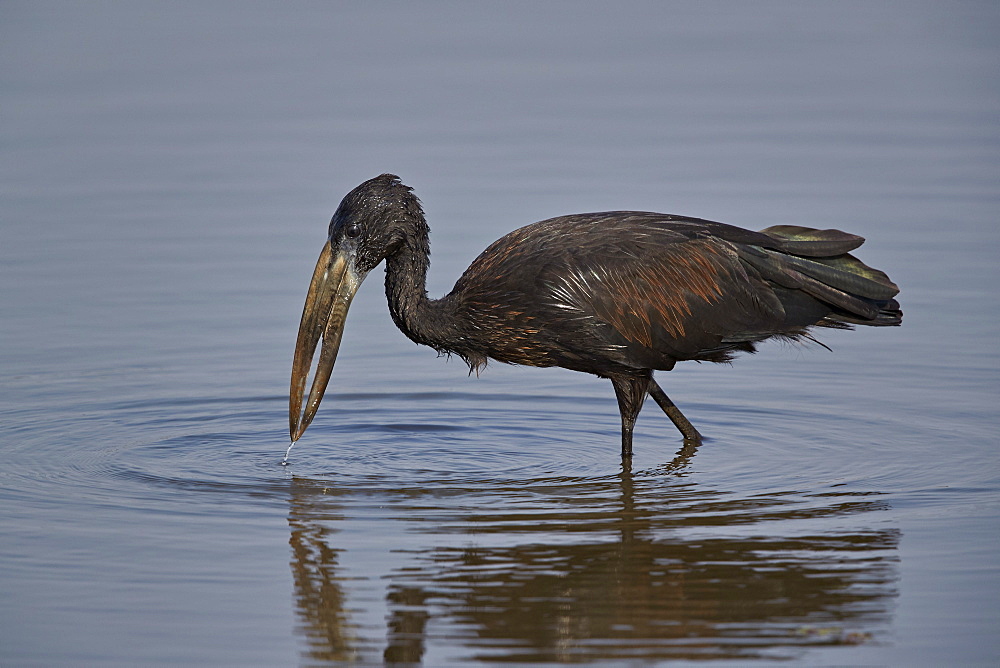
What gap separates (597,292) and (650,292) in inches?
15.2

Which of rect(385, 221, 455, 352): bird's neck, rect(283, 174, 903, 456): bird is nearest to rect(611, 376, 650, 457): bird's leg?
rect(283, 174, 903, 456): bird

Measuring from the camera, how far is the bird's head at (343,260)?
9570 millimetres

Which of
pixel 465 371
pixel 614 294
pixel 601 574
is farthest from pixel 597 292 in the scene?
pixel 465 371

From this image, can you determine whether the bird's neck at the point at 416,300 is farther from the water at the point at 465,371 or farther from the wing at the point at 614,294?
the water at the point at 465,371

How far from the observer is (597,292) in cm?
→ 966

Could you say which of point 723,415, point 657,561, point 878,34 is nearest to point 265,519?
point 657,561

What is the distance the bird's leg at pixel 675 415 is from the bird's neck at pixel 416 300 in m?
1.51

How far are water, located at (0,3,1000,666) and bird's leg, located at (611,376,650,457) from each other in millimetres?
198

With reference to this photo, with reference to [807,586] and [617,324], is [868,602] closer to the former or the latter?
[807,586]

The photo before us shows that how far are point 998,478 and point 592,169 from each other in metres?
8.24

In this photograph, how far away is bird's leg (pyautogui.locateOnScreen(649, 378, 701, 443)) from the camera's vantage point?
1038 cm

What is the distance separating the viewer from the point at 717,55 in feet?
71.1

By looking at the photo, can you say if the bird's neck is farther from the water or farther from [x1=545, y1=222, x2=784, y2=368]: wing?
[x1=545, y1=222, x2=784, y2=368]: wing

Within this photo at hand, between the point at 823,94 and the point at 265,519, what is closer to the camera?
the point at 265,519
